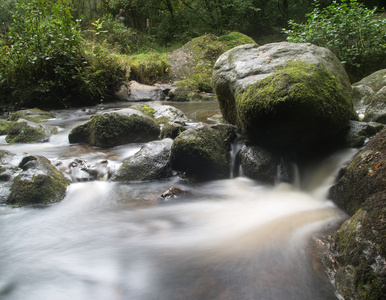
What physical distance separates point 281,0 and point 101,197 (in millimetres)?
20734

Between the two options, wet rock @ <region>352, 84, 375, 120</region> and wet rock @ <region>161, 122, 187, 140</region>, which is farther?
wet rock @ <region>352, 84, 375, 120</region>

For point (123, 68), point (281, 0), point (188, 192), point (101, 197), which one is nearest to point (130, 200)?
point (101, 197)

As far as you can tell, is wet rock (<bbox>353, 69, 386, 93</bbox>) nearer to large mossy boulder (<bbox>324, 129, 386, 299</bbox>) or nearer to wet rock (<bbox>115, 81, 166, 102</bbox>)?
large mossy boulder (<bbox>324, 129, 386, 299</bbox>)

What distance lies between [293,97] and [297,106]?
13cm

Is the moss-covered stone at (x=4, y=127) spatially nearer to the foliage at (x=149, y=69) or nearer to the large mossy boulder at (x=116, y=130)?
the large mossy boulder at (x=116, y=130)

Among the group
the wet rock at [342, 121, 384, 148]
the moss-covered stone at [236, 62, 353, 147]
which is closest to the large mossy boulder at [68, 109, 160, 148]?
the moss-covered stone at [236, 62, 353, 147]

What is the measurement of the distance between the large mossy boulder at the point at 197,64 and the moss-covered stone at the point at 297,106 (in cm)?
760

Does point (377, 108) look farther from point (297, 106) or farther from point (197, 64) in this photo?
point (197, 64)

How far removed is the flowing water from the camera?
7.70 ft

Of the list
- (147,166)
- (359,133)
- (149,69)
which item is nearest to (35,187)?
(147,166)

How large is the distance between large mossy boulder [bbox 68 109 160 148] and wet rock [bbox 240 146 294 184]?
2.56m

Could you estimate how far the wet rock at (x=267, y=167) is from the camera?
414 centimetres

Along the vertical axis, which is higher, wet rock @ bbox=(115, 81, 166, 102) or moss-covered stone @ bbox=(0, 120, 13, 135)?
wet rock @ bbox=(115, 81, 166, 102)

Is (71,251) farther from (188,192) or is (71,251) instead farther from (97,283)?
(188,192)
